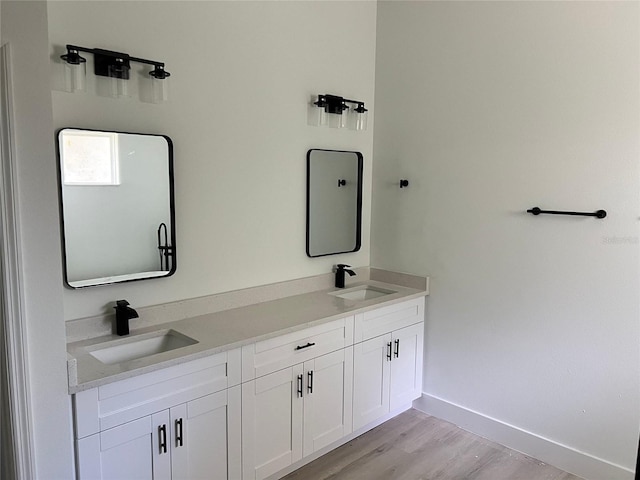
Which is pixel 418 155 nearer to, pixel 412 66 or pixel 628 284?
pixel 412 66

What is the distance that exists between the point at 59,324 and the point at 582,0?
2.77 meters

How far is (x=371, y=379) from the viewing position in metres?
2.92

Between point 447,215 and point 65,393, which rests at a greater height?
point 447,215

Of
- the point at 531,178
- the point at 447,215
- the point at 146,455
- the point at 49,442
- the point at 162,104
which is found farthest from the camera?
the point at 447,215

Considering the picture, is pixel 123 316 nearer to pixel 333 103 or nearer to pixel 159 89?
pixel 159 89

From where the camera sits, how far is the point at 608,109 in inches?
95.3

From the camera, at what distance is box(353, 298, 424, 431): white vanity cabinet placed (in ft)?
9.30

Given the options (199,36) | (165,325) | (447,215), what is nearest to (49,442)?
(165,325)

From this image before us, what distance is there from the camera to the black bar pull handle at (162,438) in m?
1.98

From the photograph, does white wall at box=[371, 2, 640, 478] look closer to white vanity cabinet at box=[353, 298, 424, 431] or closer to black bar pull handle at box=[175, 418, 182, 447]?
white vanity cabinet at box=[353, 298, 424, 431]

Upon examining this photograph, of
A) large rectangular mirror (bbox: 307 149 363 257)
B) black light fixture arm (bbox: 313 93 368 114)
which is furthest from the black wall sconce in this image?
large rectangular mirror (bbox: 307 149 363 257)

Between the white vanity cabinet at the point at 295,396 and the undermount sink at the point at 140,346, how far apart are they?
A: 34 centimetres

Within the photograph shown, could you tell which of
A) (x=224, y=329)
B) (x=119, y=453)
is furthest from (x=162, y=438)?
(x=224, y=329)

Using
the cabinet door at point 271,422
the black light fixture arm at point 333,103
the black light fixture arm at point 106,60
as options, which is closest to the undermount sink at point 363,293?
the cabinet door at point 271,422
